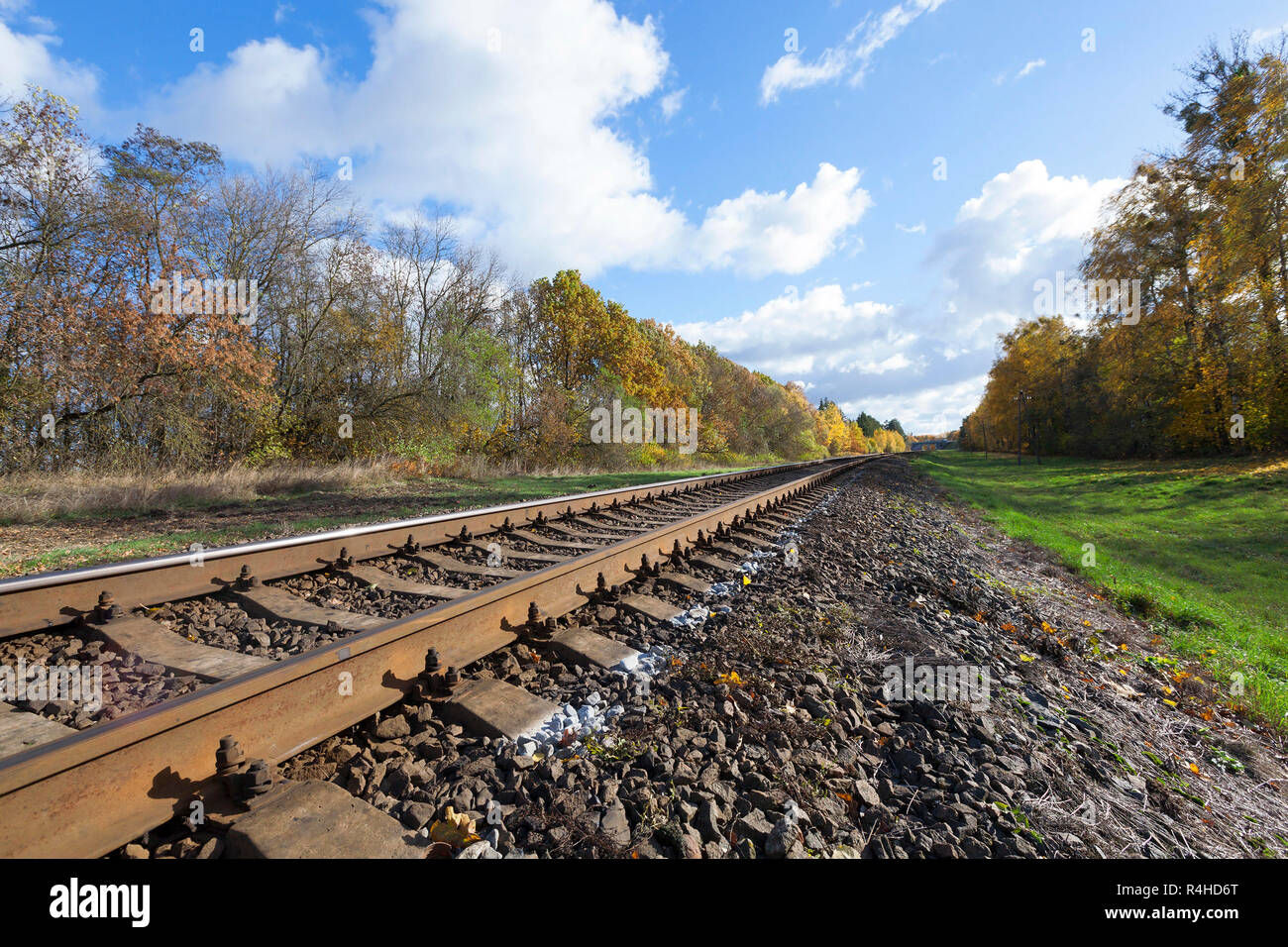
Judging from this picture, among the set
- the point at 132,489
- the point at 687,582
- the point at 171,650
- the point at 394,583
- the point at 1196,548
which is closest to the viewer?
the point at 171,650

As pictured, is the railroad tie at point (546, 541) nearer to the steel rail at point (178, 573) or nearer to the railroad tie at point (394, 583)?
the steel rail at point (178, 573)

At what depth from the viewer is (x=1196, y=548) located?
9016mm

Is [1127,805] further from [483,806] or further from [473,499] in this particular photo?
[473,499]

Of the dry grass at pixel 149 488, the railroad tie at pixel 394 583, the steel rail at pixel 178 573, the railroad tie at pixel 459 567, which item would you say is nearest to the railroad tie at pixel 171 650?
the steel rail at pixel 178 573

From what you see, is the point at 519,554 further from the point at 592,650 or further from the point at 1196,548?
the point at 1196,548

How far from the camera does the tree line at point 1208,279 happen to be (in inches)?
731

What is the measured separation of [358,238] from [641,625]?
2010 cm

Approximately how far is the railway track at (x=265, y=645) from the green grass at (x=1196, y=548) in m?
4.29

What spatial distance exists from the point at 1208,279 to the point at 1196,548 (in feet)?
65.4

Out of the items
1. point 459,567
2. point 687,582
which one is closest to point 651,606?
point 687,582

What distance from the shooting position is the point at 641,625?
3369 mm

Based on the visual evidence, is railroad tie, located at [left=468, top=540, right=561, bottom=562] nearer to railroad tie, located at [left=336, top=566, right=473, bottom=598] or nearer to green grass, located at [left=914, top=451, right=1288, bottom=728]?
railroad tie, located at [left=336, top=566, right=473, bottom=598]
